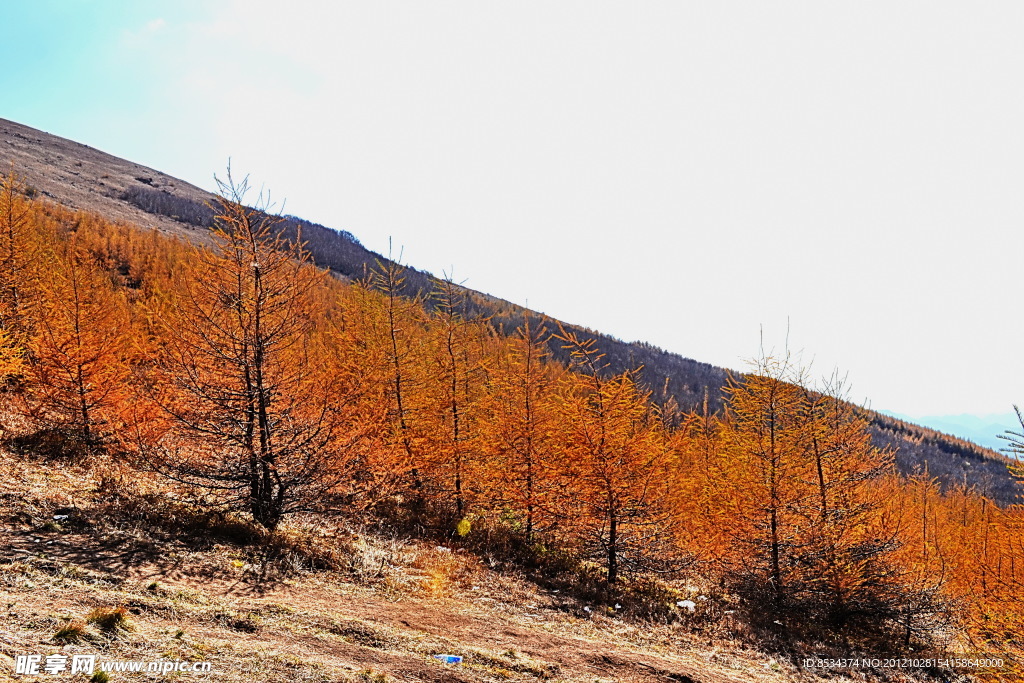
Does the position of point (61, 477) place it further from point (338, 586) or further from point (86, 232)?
point (86, 232)

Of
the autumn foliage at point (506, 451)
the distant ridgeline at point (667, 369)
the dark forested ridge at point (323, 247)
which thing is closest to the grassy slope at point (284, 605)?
the autumn foliage at point (506, 451)

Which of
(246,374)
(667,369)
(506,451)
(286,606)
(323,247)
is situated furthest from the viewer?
(323,247)

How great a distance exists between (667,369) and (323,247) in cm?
10325

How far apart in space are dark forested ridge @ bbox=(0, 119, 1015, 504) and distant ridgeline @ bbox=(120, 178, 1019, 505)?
0.90ft

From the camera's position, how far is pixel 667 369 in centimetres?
12231

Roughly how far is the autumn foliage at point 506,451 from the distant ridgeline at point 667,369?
3132 inches

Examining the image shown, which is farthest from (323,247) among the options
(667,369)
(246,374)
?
(246,374)

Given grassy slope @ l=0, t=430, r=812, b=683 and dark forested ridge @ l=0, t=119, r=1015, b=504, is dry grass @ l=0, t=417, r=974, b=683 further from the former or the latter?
dark forested ridge @ l=0, t=119, r=1015, b=504

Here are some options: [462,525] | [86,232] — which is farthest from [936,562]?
[86,232]

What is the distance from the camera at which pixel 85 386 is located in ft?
48.1

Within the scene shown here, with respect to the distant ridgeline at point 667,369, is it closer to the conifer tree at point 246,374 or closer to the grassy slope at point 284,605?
the conifer tree at point 246,374

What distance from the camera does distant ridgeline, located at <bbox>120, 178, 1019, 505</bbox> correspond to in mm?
104700

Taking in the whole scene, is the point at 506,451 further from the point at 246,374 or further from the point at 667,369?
the point at 667,369

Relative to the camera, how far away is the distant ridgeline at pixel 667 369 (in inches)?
4122
